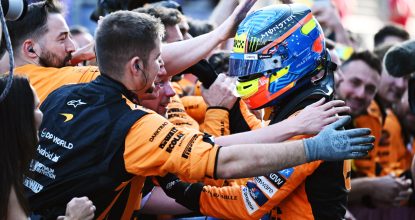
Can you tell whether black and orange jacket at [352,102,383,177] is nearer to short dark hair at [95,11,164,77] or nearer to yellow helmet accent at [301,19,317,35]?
yellow helmet accent at [301,19,317,35]

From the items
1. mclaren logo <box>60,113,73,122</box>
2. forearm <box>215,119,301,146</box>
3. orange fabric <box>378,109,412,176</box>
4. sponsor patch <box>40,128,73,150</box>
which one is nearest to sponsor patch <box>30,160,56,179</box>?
sponsor patch <box>40,128,73,150</box>

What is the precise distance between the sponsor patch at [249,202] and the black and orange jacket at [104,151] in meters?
0.62

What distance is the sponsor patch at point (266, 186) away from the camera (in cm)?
478

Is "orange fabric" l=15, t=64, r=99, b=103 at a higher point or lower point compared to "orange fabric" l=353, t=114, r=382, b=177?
higher

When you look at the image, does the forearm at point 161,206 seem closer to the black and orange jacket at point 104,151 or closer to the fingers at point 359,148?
the black and orange jacket at point 104,151

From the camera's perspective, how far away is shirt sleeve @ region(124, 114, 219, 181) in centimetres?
427

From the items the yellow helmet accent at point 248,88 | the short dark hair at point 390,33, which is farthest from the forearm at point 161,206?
the short dark hair at point 390,33

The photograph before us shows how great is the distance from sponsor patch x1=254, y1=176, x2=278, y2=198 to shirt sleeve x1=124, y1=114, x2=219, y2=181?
1.92 ft

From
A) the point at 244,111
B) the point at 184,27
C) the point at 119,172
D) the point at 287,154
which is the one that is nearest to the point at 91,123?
the point at 119,172

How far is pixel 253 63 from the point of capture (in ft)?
16.3

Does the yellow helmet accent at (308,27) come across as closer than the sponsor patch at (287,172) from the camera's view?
No

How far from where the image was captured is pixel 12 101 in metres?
4.11

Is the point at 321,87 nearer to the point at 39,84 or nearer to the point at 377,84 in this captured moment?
the point at 39,84

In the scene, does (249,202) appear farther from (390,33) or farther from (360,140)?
(390,33)
